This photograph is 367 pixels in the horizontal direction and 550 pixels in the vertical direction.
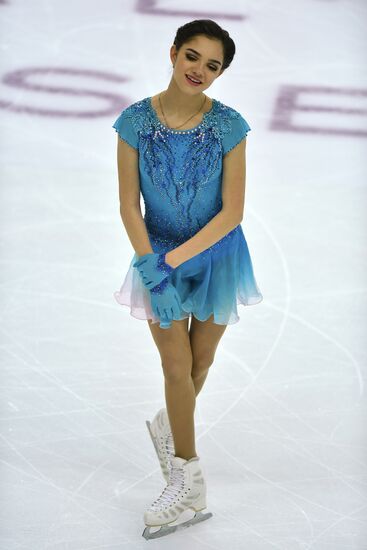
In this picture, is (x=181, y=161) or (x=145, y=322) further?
(x=145, y=322)

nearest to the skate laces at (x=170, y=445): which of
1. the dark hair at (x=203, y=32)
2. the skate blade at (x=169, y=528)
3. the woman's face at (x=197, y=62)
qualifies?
the skate blade at (x=169, y=528)

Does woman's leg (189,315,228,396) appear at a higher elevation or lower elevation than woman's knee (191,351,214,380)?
higher

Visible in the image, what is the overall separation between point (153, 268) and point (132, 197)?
233 mm

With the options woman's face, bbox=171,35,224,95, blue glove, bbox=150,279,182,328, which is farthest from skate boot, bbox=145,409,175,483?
woman's face, bbox=171,35,224,95

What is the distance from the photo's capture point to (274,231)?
564cm

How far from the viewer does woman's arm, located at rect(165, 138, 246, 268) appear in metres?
3.56

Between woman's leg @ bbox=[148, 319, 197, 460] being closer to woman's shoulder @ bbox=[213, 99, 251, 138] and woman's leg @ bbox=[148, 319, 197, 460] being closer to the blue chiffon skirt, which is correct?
the blue chiffon skirt

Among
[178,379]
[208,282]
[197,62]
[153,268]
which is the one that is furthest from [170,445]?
[197,62]

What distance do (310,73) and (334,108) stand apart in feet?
1.65

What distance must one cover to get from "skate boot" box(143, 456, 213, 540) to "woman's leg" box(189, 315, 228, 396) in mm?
296

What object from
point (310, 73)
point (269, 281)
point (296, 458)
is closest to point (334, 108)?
point (310, 73)

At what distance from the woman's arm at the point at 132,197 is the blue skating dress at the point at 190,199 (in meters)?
0.02

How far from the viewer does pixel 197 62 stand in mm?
3516

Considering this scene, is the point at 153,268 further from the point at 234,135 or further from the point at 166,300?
the point at 234,135
